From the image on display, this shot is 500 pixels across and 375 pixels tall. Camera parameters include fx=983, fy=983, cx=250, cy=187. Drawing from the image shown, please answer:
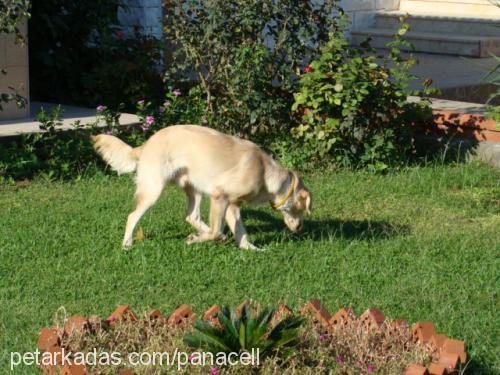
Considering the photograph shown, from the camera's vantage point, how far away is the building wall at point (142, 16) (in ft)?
46.5

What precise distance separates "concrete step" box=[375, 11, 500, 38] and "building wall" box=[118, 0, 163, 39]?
5.41 m

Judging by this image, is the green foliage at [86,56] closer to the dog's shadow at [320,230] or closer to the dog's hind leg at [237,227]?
the dog's shadow at [320,230]

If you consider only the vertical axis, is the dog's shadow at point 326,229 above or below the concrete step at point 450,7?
below

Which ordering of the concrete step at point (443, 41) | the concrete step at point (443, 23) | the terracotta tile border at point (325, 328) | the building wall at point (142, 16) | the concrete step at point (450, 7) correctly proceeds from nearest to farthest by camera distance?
the terracotta tile border at point (325, 328), the building wall at point (142, 16), the concrete step at point (443, 41), the concrete step at point (443, 23), the concrete step at point (450, 7)

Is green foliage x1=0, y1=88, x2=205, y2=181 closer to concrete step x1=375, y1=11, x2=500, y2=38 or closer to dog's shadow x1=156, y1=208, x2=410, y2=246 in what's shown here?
dog's shadow x1=156, y1=208, x2=410, y2=246

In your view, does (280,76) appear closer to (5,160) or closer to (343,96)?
(343,96)

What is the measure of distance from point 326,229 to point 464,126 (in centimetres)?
306

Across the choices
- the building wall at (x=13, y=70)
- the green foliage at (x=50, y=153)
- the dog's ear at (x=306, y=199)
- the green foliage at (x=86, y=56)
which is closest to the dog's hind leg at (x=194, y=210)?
the dog's ear at (x=306, y=199)

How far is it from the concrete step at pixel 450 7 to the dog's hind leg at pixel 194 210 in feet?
38.7

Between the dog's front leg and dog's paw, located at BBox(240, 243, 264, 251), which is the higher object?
the dog's front leg

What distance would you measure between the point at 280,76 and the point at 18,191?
3118 mm

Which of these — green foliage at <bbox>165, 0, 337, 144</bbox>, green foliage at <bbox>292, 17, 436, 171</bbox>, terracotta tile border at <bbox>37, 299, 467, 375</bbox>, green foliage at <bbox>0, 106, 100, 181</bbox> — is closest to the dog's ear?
green foliage at <bbox>292, 17, 436, 171</bbox>

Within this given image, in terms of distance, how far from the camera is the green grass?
6129 mm

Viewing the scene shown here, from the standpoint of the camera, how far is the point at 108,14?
41.7 feet
